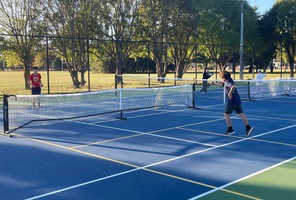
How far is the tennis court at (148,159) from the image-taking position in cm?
575

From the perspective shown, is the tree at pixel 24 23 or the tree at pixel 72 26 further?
→ the tree at pixel 72 26

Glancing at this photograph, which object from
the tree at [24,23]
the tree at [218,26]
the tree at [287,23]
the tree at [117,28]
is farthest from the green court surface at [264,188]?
the tree at [287,23]

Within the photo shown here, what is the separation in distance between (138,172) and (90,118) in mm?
6661

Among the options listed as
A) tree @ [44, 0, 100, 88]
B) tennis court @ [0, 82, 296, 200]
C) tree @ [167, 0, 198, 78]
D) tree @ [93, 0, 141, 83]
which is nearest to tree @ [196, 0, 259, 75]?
tree @ [167, 0, 198, 78]

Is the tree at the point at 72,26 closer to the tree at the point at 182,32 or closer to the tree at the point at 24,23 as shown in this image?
the tree at the point at 24,23

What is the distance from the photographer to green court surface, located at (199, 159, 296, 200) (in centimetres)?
547

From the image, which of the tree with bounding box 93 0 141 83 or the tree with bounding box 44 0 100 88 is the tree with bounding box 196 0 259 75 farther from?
the tree with bounding box 44 0 100 88

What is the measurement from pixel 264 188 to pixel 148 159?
2476 millimetres

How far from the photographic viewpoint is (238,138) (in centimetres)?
962

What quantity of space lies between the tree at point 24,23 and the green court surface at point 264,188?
2203cm

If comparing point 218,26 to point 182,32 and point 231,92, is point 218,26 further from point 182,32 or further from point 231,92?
point 231,92

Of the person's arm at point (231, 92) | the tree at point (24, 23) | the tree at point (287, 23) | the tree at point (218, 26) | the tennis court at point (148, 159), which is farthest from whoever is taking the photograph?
the tree at point (287, 23)

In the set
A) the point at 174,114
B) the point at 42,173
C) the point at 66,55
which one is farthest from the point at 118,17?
the point at 42,173

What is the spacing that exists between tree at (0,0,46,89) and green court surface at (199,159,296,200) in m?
22.0
